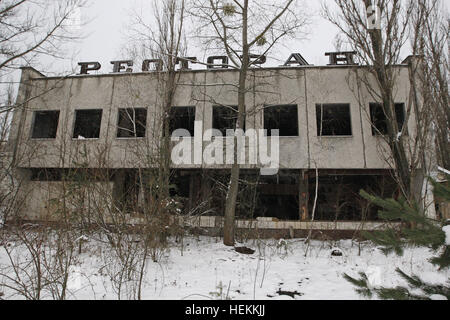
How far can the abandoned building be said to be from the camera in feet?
43.3

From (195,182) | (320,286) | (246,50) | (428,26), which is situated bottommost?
(320,286)

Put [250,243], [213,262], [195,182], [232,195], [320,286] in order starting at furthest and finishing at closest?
[195,182] → [250,243] → [232,195] → [213,262] → [320,286]

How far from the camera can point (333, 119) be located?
14484 millimetres

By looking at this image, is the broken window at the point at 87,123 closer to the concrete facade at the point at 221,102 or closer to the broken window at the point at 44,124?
the concrete facade at the point at 221,102

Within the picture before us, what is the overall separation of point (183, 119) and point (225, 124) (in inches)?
97.8

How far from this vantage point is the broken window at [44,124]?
16031mm

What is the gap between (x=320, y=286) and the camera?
265 inches

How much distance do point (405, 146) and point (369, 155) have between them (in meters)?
1.56

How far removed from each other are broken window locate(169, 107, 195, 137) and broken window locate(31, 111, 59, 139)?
7.32 metres

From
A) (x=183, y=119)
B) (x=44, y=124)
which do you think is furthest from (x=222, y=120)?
(x=44, y=124)

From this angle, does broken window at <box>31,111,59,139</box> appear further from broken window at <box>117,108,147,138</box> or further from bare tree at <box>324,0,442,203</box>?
bare tree at <box>324,0,442,203</box>

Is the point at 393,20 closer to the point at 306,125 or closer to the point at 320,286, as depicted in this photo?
the point at 306,125

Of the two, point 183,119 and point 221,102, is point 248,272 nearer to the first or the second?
point 221,102

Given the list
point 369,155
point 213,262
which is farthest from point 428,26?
point 213,262
